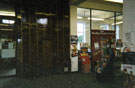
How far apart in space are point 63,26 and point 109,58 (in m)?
2.49

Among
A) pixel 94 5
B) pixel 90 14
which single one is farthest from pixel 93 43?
pixel 94 5

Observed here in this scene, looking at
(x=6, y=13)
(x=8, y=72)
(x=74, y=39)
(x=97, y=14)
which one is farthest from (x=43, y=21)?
(x=97, y=14)

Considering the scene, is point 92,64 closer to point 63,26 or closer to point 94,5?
point 63,26

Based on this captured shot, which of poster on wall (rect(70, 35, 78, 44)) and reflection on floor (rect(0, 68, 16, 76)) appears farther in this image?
poster on wall (rect(70, 35, 78, 44))

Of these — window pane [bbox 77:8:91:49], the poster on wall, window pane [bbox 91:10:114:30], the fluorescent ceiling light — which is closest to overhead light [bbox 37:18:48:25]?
the fluorescent ceiling light

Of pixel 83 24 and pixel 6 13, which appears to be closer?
pixel 6 13

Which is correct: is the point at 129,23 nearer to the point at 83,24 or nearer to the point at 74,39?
the point at 74,39

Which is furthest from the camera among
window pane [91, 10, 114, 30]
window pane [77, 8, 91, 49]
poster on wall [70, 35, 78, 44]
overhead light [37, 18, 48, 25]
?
window pane [91, 10, 114, 30]

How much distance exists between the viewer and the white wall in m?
2.15

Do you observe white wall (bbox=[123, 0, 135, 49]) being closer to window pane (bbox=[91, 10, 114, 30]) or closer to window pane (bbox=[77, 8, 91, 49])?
window pane (bbox=[77, 8, 91, 49])

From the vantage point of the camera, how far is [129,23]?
7.32 ft

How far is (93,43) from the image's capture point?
5.61 m

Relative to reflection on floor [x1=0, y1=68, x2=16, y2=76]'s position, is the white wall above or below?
above

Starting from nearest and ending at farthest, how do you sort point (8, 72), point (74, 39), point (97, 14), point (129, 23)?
point (129, 23)
point (8, 72)
point (74, 39)
point (97, 14)
